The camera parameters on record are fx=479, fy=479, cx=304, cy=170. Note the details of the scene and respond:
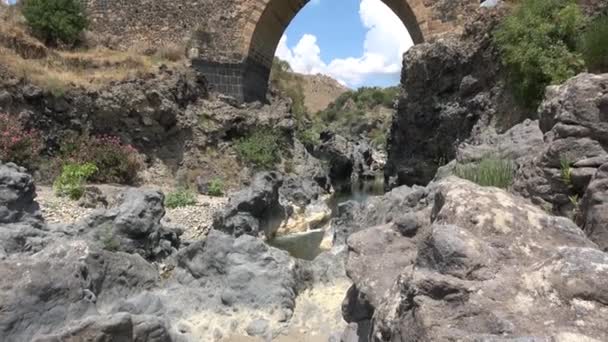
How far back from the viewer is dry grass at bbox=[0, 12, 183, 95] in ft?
36.8

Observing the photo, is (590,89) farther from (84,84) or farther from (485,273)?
(84,84)

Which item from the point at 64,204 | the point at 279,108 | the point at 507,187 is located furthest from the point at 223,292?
the point at 279,108

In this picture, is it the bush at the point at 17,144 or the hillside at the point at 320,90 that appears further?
the hillside at the point at 320,90

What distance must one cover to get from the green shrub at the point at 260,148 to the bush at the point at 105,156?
9.43ft

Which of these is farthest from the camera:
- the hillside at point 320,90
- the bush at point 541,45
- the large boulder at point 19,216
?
the hillside at point 320,90

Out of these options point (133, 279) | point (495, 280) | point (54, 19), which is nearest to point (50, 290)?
point (133, 279)

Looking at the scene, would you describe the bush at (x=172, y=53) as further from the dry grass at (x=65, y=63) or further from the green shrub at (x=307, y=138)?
the green shrub at (x=307, y=138)

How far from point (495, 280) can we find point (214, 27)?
13.1 m

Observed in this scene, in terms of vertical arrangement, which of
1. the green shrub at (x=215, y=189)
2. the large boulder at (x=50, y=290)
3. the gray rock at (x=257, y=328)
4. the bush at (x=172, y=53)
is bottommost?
the green shrub at (x=215, y=189)

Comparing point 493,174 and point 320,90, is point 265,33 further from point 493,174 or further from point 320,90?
point 320,90

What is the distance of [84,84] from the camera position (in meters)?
11.8

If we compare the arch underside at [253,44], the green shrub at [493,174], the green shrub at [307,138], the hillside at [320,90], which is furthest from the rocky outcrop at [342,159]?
the hillside at [320,90]

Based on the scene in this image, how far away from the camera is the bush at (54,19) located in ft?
42.3

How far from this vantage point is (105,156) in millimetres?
10508
